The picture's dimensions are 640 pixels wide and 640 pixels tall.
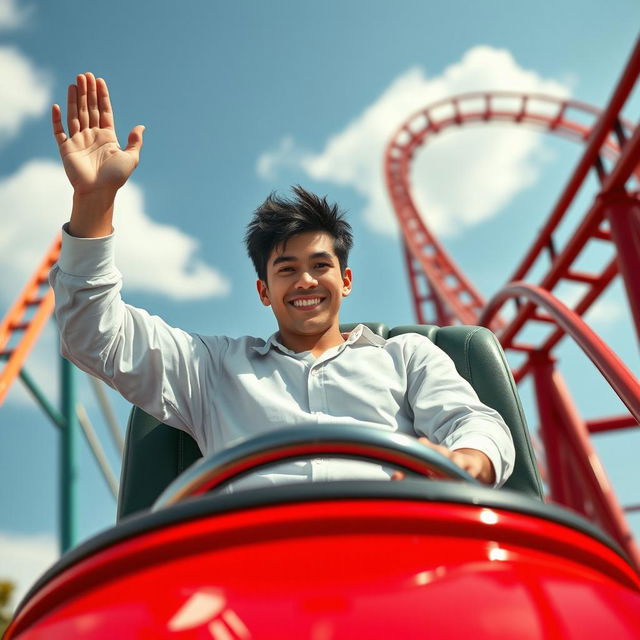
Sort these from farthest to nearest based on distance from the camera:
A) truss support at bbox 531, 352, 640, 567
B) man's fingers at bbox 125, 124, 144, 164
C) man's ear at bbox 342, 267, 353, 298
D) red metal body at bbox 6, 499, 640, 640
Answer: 1. truss support at bbox 531, 352, 640, 567
2. man's ear at bbox 342, 267, 353, 298
3. man's fingers at bbox 125, 124, 144, 164
4. red metal body at bbox 6, 499, 640, 640

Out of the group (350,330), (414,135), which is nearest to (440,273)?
(414,135)

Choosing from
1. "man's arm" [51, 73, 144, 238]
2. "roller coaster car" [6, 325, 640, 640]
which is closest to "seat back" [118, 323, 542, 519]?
"man's arm" [51, 73, 144, 238]

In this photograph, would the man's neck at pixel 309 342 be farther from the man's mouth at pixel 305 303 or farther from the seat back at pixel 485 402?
the seat back at pixel 485 402

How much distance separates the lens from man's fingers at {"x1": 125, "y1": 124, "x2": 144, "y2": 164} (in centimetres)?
134

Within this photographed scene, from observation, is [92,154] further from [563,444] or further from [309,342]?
[563,444]

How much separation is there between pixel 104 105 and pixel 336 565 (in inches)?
42.6

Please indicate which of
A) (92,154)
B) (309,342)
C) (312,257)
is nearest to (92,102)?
(92,154)

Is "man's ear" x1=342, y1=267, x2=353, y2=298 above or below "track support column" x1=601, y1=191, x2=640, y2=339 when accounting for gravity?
below

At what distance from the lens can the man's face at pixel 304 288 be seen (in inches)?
58.4

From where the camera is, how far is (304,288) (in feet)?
4.86

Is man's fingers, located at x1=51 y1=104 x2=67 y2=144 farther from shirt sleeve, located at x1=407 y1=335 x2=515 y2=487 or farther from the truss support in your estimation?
the truss support

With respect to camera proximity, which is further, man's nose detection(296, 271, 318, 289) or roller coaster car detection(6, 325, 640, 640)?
man's nose detection(296, 271, 318, 289)

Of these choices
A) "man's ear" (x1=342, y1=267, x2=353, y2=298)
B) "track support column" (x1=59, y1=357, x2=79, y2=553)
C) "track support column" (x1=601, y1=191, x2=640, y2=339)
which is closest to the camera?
"man's ear" (x1=342, y1=267, x2=353, y2=298)

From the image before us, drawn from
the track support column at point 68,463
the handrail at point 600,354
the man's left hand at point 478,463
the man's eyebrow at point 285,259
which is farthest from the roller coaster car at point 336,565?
the track support column at point 68,463
